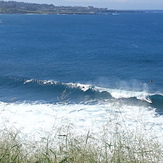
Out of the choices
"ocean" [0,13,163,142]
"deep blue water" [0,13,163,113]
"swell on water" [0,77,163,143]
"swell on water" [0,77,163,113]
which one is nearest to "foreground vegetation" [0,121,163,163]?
"ocean" [0,13,163,142]

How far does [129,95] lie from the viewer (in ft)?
112

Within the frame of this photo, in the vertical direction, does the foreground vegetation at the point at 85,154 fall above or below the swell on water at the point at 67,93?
above

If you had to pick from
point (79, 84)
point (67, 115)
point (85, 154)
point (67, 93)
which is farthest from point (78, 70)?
point (85, 154)

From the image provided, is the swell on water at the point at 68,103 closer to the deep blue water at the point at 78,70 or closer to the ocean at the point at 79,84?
the ocean at the point at 79,84

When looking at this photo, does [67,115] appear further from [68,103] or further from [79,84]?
[79,84]

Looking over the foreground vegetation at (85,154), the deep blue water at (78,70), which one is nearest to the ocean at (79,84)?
the deep blue water at (78,70)

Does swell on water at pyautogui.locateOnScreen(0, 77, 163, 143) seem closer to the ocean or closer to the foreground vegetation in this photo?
the ocean

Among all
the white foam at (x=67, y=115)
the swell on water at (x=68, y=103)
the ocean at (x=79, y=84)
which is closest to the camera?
the white foam at (x=67, y=115)

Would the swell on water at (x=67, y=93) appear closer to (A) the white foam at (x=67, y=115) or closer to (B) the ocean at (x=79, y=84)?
(B) the ocean at (x=79, y=84)

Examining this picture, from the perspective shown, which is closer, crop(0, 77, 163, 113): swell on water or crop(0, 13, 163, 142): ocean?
crop(0, 13, 163, 142): ocean

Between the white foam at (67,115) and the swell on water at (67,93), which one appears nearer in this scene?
the white foam at (67,115)

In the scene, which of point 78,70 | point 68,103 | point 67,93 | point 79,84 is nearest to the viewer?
point 68,103

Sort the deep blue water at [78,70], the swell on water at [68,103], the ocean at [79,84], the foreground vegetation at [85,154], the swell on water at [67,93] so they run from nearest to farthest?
the foreground vegetation at [85,154] < the swell on water at [68,103] < the ocean at [79,84] < the swell on water at [67,93] < the deep blue water at [78,70]

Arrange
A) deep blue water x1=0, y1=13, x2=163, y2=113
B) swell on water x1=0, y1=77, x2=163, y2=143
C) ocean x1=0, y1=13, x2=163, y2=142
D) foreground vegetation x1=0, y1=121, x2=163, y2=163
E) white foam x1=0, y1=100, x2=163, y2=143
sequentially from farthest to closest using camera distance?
deep blue water x1=0, y1=13, x2=163, y2=113 → ocean x1=0, y1=13, x2=163, y2=142 → swell on water x1=0, y1=77, x2=163, y2=143 → white foam x1=0, y1=100, x2=163, y2=143 → foreground vegetation x1=0, y1=121, x2=163, y2=163
